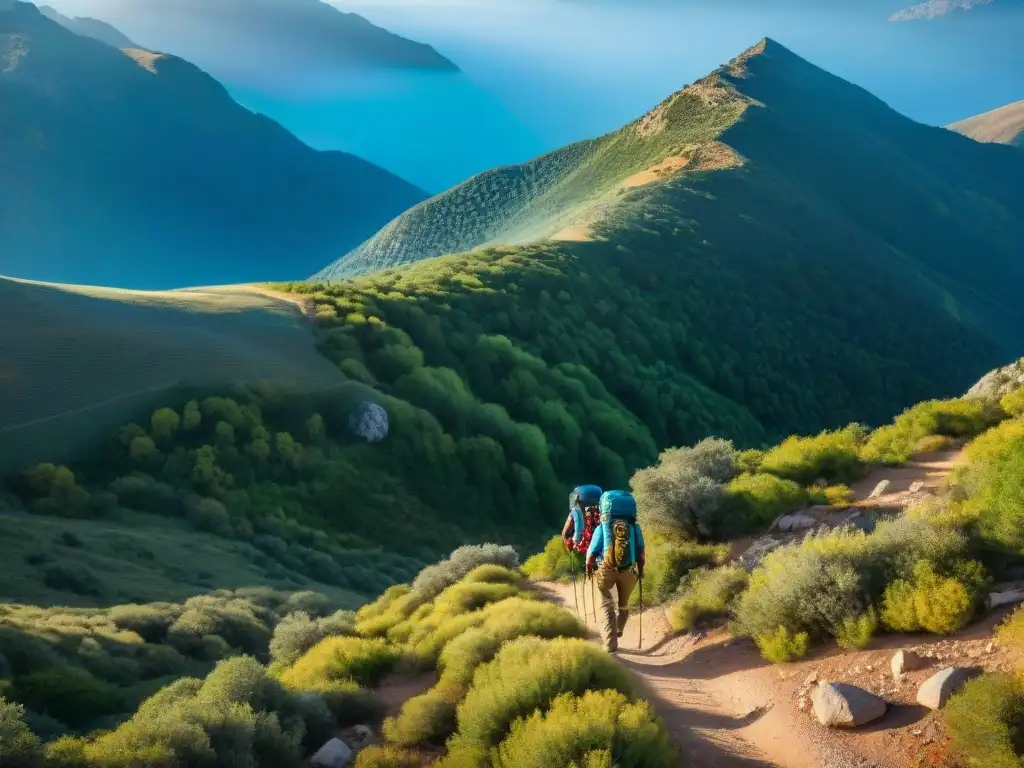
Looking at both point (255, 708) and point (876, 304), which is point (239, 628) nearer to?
point (255, 708)

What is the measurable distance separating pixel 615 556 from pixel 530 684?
281 centimetres

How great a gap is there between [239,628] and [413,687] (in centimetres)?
899

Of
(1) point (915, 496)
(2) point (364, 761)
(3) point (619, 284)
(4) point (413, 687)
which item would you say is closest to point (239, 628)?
(4) point (413, 687)

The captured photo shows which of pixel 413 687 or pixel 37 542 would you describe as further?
pixel 37 542

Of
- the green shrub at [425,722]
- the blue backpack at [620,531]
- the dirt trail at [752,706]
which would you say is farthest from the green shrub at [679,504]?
the green shrub at [425,722]

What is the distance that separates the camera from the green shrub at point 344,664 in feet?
30.1

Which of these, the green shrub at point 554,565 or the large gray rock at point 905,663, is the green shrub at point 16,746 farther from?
the green shrub at point 554,565

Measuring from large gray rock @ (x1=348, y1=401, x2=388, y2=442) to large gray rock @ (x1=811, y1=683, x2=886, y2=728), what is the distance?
28155 millimetres

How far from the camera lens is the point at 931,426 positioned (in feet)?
51.2

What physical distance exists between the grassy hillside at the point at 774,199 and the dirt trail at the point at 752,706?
5196 centimetres

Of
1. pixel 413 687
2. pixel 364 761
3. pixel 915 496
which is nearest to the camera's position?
pixel 364 761

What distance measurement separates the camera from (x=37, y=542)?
20.1 metres

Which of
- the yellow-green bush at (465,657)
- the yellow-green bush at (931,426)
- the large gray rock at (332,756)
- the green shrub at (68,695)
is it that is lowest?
the green shrub at (68,695)

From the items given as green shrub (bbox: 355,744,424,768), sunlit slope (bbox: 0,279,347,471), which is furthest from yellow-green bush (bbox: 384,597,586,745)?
sunlit slope (bbox: 0,279,347,471)
